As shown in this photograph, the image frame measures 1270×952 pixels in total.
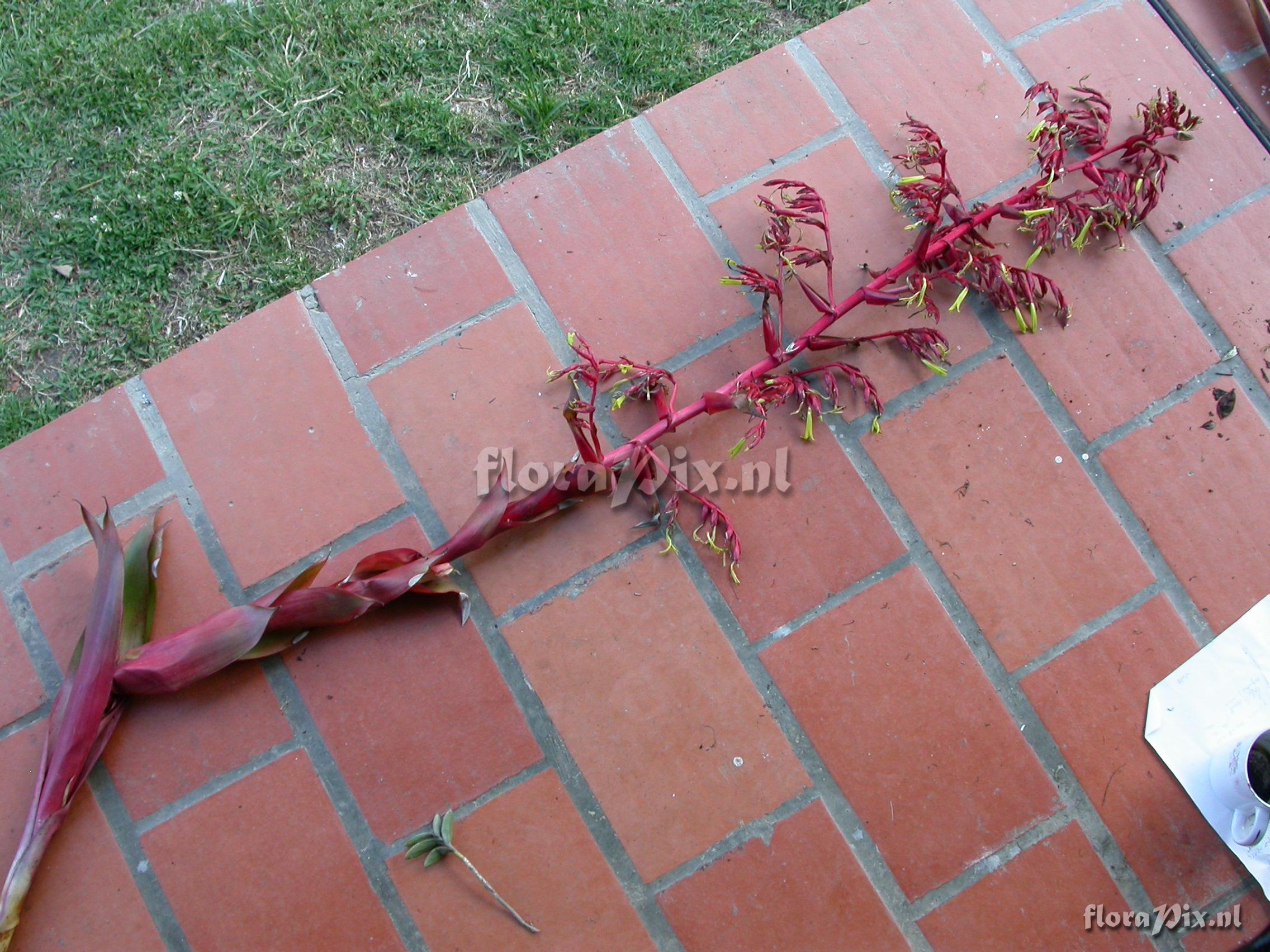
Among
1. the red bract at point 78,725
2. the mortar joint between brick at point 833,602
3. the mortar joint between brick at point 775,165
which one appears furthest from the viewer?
the mortar joint between brick at point 775,165

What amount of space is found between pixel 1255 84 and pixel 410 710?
169cm

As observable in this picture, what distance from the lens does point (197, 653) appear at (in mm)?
1141

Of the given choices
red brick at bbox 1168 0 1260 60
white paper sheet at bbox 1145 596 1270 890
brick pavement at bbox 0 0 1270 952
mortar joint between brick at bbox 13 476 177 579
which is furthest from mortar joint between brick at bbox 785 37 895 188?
mortar joint between brick at bbox 13 476 177 579

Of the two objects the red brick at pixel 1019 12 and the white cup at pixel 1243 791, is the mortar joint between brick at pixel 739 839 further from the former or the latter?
the red brick at pixel 1019 12

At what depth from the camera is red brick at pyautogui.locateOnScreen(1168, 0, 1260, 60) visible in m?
1.42

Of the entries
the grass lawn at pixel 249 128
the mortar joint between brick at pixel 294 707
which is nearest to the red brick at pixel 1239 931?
the mortar joint between brick at pixel 294 707

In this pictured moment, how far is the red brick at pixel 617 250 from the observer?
1.29 m

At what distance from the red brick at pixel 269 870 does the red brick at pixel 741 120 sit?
1.09 m

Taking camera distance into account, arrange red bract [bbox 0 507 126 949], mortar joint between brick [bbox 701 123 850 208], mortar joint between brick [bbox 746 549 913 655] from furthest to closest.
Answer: mortar joint between brick [bbox 701 123 850 208] → mortar joint between brick [bbox 746 549 913 655] → red bract [bbox 0 507 126 949]

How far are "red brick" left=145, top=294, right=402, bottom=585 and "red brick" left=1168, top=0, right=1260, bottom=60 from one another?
1.53 m

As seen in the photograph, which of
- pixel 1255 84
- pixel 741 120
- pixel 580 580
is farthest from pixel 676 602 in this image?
pixel 1255 84

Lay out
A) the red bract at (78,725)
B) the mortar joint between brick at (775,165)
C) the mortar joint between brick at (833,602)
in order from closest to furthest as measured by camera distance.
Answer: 1. the red bract at (78,725)
2. the mortar joint between brick at (833,602)
3. the mortar joint between brick at (775,165)

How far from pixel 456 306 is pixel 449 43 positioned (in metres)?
0.51

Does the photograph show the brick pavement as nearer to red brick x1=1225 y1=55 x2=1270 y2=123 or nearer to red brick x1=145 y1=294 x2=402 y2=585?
red brick x1=145 y1=294 x2=402 y2=585
